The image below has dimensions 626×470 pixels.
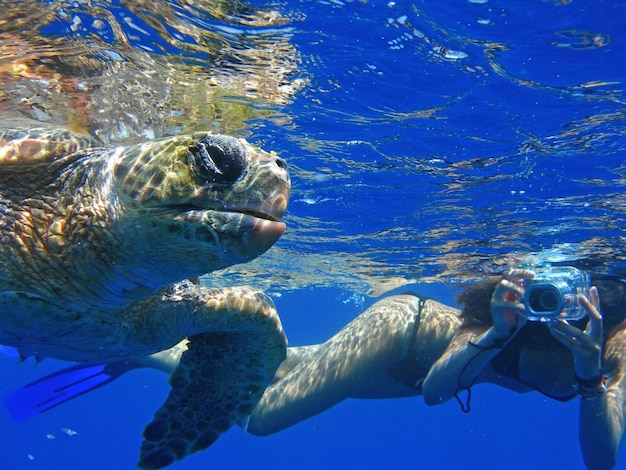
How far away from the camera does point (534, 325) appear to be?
5.75 metres

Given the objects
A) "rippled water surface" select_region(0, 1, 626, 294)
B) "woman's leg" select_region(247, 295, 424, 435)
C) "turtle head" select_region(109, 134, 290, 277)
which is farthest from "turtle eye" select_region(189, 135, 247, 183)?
"woman's leg" select_region(247, 295, 424, 435)

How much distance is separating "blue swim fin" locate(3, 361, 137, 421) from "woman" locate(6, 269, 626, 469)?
0.07 feet

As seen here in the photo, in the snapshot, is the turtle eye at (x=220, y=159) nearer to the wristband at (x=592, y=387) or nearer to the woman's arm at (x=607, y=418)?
→ the wristband at (x=592, y=387)

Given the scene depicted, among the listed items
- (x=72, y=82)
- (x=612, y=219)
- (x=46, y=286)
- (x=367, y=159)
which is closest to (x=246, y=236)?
(x=46, y=286)

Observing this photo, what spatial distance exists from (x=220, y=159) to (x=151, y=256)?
79cm

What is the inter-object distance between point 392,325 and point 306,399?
1.67m

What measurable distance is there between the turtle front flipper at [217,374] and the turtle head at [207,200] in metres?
1.44

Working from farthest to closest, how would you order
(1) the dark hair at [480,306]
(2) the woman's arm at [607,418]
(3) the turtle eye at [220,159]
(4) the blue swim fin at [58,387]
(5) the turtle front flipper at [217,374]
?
(4) the blue swim fin at [58,387] < (1) the dark hair at [480,306] < (2) the woman's arm at [607,418] < (5) the turtle front flipper at [217,374] < (3) the turtle eye at [220,159]

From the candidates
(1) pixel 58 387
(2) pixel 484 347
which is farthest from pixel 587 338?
(1) pixel 58 387

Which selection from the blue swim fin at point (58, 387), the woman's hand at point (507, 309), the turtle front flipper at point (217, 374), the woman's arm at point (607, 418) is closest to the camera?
the turtle front flipper at point (217, 374)

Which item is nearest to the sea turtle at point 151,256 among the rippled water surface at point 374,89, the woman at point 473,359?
the rippled water surface at point 374,89

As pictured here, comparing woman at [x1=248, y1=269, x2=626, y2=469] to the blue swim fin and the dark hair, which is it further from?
the blue swim fin

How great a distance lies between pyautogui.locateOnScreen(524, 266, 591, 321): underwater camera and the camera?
4.99m

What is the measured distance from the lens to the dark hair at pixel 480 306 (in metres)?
6.61
